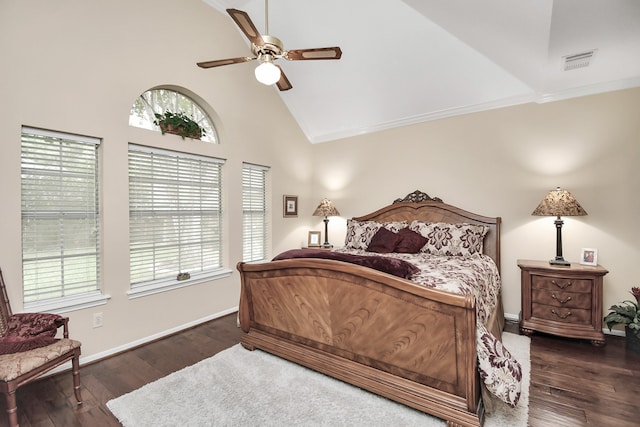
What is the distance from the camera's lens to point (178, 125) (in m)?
3.28

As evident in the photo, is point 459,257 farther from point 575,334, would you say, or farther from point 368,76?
point 368,76

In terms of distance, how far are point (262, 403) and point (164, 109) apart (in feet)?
10.2

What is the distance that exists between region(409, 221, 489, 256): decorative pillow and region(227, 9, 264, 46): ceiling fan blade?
2867 mm

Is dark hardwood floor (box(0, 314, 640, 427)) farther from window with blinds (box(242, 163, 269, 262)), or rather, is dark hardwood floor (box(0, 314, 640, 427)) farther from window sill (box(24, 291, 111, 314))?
window with blinds (box(242, 163, 269, 262))

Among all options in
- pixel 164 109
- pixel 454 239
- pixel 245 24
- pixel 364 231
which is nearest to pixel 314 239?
pixel 364 231

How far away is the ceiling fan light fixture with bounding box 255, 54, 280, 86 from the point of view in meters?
2.14

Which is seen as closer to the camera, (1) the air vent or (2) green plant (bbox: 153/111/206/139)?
(1) the air vent

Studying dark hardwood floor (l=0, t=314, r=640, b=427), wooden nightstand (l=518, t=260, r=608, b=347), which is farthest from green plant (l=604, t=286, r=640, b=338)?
dark hardwood floor (l=0, t=314, r=640, b=427)

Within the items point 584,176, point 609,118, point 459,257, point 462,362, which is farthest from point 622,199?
point 462,362

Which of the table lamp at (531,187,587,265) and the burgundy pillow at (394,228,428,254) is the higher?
the table lamp at (531,187,587,265)

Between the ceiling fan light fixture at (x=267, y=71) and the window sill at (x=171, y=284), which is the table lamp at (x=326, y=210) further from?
the ceiling fan light fixture at (x=267, y=71)

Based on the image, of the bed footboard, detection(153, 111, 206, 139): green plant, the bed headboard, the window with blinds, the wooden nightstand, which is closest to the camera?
A: the bed footboard

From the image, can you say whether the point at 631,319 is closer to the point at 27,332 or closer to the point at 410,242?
the point at 410,242

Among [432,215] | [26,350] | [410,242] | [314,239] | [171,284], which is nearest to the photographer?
[26,350]
